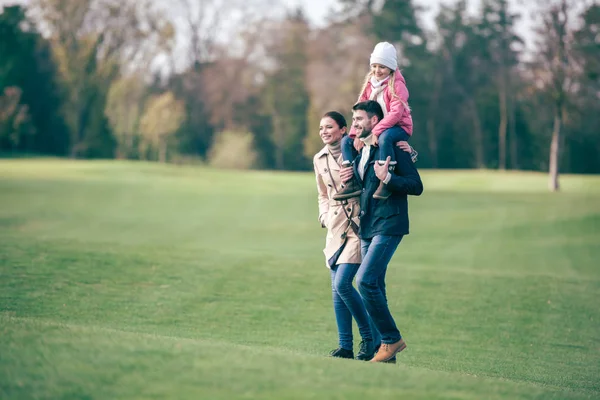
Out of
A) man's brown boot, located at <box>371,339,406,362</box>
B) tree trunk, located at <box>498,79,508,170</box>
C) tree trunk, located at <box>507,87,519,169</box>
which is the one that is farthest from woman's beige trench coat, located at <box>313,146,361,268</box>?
tree trunk, located at <box>507,87,519,169</box>

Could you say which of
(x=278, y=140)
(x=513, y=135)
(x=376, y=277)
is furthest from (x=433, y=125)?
(x=376, y=277)

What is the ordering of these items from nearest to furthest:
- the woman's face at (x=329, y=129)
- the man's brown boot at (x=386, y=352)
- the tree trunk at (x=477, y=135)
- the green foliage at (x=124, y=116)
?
1. the man's brown boot at (x=386, y=352)
2. the woman's face at (x=329, y=129)
3. the green foliage at (x=124, y=116)
4. the tree trunk at (x=477, y=135)

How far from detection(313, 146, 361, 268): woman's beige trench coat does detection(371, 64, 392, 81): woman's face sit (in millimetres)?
686

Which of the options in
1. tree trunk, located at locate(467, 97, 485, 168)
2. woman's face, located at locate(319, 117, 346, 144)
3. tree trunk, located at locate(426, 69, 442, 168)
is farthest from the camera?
tree trunk, located at locate(426, 69, 442, 168)

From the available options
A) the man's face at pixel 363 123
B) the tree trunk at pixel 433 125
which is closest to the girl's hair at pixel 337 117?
the man's face at pixel 363 123

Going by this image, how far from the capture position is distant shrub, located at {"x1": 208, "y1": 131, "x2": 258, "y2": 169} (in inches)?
2056

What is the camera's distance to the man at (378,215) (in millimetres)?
5996

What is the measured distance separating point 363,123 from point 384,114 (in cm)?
21

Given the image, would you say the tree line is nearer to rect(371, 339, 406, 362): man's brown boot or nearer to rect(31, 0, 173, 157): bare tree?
rect(31, 0, 173, 157): bare tree

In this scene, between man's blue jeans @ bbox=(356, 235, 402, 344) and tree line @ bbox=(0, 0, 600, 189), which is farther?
tree line @ bbox=(0, 0, 600, 189)

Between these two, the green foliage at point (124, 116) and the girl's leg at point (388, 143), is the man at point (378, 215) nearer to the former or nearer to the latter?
the girl's leg at point (388, 143)

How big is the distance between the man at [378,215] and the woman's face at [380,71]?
228 millimetres

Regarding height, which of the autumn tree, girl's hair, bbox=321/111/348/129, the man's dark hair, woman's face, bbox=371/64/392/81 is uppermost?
the autumn tree

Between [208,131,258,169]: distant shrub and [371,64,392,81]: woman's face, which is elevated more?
[371,64,392,81]: woman's face
